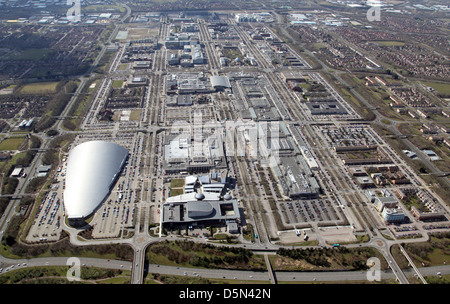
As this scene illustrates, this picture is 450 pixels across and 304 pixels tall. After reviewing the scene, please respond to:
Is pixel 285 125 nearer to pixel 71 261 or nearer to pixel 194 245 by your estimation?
pixel 194 245

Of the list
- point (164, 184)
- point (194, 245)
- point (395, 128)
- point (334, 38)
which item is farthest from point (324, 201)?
point (334, 38)

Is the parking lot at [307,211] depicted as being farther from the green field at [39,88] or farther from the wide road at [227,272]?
the green field at [39,88]

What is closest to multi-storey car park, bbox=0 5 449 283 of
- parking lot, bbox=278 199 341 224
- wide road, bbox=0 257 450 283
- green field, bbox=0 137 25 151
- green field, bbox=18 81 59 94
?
parking lot, bbox=278 199 341 224

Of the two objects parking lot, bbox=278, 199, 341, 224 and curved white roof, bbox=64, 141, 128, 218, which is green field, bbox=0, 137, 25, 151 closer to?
curved white roof, bbox=64, 141, 128, 218

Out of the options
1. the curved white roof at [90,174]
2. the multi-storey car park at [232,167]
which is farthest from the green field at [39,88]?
the curved white roof at [90,174]

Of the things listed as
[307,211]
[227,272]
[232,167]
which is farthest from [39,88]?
[307,211]

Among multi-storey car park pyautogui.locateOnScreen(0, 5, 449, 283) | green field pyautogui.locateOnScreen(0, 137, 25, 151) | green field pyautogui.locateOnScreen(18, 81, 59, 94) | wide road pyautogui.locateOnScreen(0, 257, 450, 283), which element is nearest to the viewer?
wide road pyautogui.locateOnScreen(0, 257, 450, 283)
